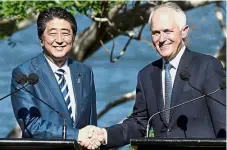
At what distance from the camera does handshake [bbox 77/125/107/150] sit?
6473mm

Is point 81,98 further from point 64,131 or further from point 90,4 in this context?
point 90,4

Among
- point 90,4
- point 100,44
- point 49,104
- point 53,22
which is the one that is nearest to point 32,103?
point 49,104

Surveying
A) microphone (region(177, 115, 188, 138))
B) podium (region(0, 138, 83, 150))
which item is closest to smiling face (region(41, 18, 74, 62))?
microphone (region(177, 115, 188, 138))

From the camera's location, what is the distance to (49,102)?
22.2 ft

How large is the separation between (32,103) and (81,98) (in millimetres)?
330

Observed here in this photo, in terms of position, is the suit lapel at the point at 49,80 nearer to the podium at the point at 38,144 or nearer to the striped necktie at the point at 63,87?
the striped necktie at the point at 63,87

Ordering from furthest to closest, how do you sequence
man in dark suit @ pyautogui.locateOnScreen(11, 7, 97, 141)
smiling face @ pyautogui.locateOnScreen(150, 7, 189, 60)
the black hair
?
the black hair → man in dark suit @ pyautogui.locateOnScreen(11, 7, 97, 141) → smiling face @ pyautogui.locateOnScreen(150, 7, 189, 60)

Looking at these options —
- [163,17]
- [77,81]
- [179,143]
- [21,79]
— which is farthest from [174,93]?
[21,79]

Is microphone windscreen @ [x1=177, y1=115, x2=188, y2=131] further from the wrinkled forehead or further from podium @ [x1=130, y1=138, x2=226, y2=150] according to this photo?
podium @ [x1=130, y1=138, x2=226, y2=150]

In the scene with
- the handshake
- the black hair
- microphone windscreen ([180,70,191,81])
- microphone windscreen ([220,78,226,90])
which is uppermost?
the black hair

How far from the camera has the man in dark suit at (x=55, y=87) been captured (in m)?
6.67

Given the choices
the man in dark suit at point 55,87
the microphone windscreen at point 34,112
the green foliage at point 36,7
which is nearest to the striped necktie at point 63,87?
the man in dark suit at point 55,87

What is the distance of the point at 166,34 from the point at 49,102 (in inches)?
31.8

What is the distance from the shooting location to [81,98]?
22.5 ft
